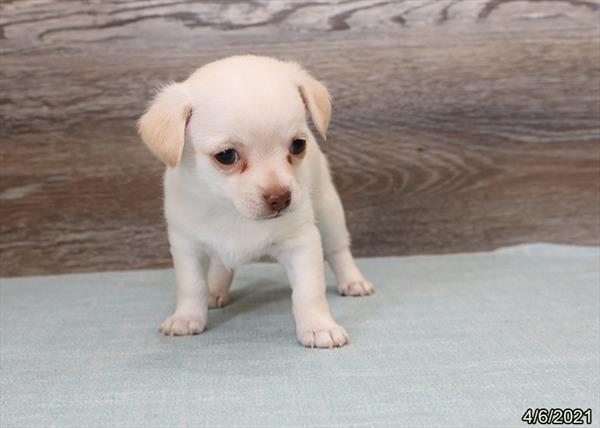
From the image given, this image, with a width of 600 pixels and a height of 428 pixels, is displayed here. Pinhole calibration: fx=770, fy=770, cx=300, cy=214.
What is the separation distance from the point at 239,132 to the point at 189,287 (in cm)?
55

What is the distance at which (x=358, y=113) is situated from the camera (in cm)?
311

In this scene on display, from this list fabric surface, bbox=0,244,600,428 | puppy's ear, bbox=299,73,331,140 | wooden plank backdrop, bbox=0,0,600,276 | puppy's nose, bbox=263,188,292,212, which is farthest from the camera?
wooden plank backdrop, bbox=0,0,600,276

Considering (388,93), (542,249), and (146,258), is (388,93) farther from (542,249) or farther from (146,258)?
(146,258)

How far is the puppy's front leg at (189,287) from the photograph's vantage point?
2227mm

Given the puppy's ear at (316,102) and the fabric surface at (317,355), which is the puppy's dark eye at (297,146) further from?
the fabric surface at (317,355)

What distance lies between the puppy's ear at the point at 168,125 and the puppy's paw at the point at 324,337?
561mm

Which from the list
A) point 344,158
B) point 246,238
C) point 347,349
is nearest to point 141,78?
point 344,158

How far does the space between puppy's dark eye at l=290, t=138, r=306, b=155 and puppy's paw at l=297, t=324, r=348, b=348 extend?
18.5 inches

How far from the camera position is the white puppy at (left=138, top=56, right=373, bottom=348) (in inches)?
76.4

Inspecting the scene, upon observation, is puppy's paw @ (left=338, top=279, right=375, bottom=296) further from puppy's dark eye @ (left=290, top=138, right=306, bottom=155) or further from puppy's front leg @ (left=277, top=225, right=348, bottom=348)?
puppy's dark eye @ (left=290, top=138, right=306, bottom=155)

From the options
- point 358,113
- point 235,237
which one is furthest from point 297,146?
point 358,113

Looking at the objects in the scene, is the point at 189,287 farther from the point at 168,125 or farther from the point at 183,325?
the point at 168,125
